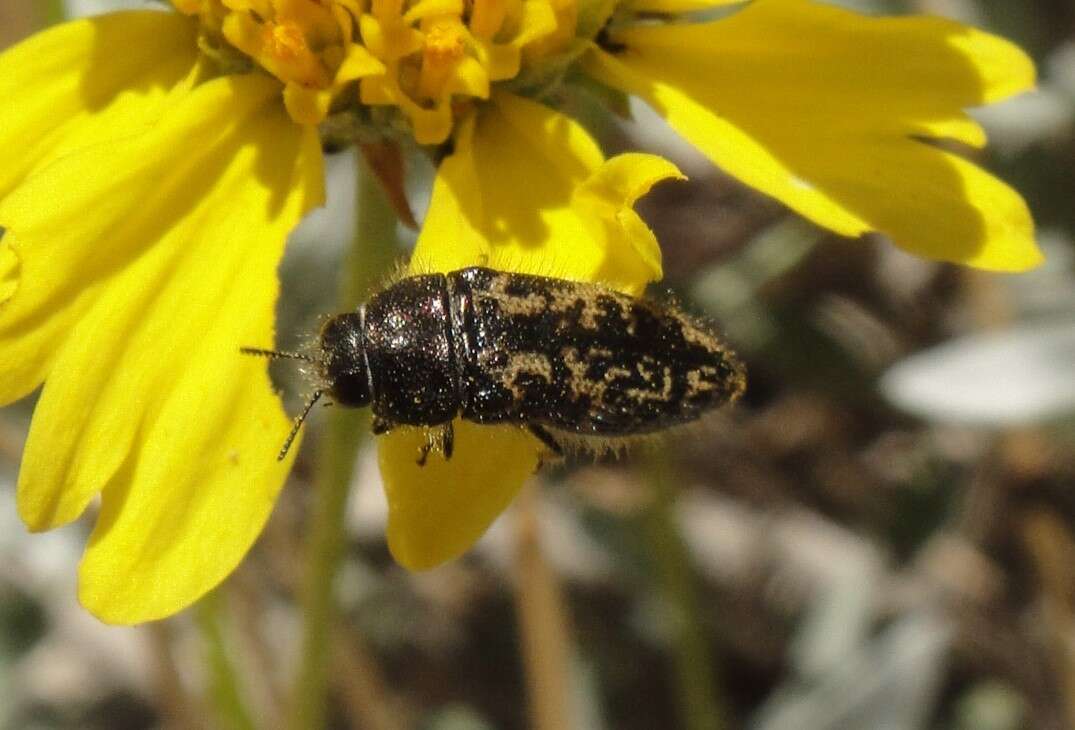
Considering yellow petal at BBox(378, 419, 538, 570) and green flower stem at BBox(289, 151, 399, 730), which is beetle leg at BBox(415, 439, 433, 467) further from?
green flower stem at BBox(289, 151, 399, 730)

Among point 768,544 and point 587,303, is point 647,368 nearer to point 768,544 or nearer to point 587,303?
point 587,303

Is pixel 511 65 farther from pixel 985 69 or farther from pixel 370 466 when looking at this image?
pixel 370 466

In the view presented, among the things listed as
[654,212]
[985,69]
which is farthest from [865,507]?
[985,69]

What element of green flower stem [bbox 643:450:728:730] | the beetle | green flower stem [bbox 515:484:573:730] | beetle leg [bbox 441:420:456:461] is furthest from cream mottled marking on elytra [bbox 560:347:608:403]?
green flower stem [bbox 643:450:728:730]

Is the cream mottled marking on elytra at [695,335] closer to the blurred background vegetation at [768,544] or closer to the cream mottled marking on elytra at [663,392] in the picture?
the cream mottled marking on elytra at [663,392]

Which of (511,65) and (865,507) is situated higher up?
(511,65)

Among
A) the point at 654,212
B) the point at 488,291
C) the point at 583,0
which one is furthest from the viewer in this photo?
the point at 654,212

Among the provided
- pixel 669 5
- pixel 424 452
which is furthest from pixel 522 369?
pixel 669 5
